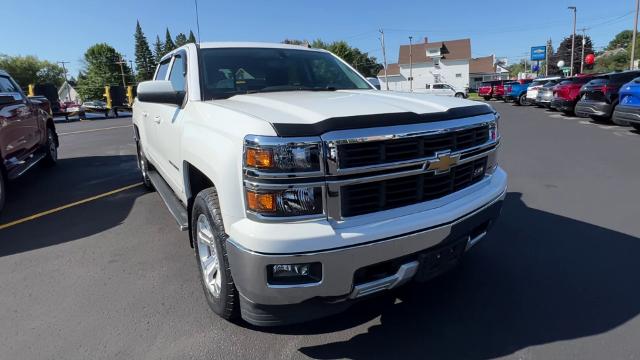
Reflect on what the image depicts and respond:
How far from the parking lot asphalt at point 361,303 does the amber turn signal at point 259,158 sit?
1.16m

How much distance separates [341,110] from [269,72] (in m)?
1.62

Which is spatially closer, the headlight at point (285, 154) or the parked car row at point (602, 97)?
the headlight at point (285, 154)

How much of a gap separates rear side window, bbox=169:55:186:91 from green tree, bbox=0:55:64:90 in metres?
97.9

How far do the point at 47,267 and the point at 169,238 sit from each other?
1.07 metres

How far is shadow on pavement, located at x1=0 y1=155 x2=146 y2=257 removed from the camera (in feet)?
14.8

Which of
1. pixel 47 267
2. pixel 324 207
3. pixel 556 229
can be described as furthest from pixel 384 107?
pixel 47 267

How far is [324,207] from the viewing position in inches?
81.7

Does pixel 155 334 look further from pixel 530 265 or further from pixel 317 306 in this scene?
pixel 530 265

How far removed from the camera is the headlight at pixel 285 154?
1998mm

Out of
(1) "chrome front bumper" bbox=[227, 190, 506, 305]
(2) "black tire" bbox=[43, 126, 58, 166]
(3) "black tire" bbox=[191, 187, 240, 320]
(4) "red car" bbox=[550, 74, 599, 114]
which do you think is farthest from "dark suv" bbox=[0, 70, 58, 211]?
(4) "red car" bbox=[550, 74, 599, 114]

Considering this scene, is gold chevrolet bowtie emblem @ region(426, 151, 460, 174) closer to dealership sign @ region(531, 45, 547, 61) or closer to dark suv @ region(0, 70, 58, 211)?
dark suv @ region(0, 70, 58, 211)

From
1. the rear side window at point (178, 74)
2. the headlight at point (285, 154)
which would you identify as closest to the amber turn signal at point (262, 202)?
the headlight at point (285, 154)

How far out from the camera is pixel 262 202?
204cm

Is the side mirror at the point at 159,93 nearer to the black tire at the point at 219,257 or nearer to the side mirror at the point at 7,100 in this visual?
the black tire at the point at 219,257
